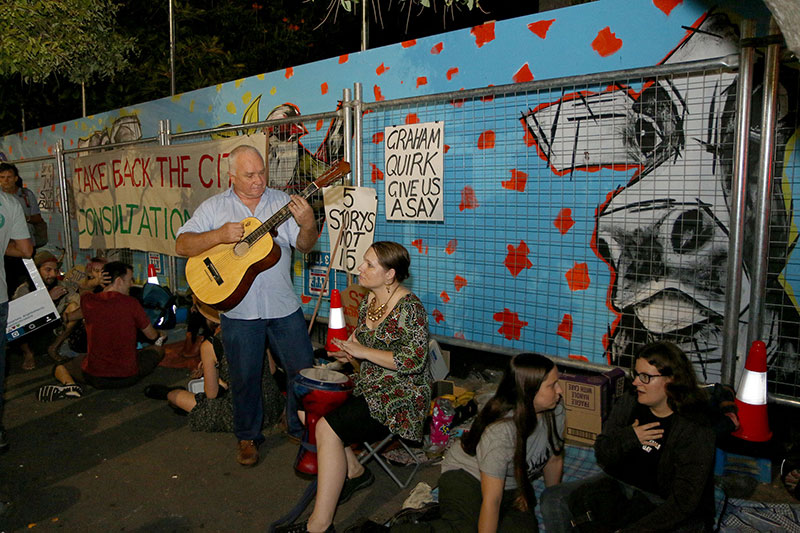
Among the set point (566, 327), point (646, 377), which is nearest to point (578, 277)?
point (566, 327)

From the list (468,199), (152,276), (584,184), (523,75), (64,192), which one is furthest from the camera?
(64,192)

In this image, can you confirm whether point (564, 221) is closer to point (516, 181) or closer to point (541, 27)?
point (516, 181)

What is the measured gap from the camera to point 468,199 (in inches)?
199

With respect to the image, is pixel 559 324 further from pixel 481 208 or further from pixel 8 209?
pixel 8 209

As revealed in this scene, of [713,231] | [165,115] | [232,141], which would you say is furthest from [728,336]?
[165,115]

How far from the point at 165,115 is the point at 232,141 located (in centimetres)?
293

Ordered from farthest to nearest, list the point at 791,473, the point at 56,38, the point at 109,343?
1. the point at 56,38
2. the point at 109,343
3. the point at 791,473

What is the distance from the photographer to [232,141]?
611 cm

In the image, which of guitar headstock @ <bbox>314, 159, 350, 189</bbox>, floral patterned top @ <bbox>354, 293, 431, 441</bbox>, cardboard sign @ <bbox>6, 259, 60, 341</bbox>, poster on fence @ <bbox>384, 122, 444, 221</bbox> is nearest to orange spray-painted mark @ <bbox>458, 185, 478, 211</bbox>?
poster on fence @ <bbox>384, 122, 444, 221</bbox>

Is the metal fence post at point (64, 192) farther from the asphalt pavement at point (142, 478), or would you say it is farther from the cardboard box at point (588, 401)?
→ the cardboard box at point (588, 401)

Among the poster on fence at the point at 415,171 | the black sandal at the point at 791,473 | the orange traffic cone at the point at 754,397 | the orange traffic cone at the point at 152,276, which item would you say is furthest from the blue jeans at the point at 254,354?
the orange traffic cone at the point at 152,276

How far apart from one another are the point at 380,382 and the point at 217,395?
1.99 m

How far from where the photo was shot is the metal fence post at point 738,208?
3.38 meters

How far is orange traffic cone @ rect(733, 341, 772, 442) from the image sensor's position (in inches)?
134
